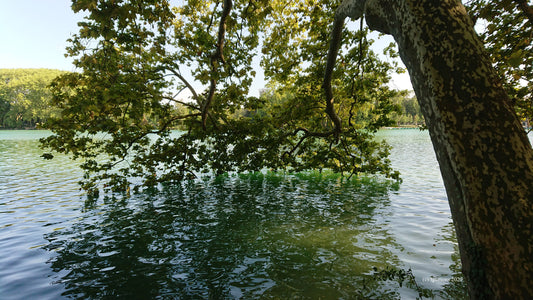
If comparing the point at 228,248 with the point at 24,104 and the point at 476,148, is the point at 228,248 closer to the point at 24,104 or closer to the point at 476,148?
the point at 476,148

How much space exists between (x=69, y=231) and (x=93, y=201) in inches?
196

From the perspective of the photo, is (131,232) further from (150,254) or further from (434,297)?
(434,297)

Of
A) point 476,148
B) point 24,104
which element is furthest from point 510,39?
point 24,104

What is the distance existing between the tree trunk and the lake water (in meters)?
3.49

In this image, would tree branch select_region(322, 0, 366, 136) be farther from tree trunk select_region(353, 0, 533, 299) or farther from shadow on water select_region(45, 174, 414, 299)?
shadow on water select_region(45, 174, 414, 299)

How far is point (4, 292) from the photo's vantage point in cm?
634

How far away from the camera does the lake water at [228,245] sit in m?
6.39

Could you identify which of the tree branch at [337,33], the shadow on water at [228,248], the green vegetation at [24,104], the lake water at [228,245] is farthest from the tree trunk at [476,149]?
the green vegetation at [24,104]

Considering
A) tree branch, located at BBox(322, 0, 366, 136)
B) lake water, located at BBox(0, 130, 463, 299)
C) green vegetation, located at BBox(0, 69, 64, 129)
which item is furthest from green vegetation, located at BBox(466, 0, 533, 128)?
green vegetation, located at BBox(0, 69, 64, 129)

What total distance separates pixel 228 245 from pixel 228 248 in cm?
24

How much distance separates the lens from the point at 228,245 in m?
8.89

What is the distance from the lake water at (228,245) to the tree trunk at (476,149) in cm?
349

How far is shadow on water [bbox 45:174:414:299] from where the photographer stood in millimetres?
6383

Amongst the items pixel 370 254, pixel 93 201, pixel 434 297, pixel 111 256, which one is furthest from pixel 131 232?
pixel 434 297
